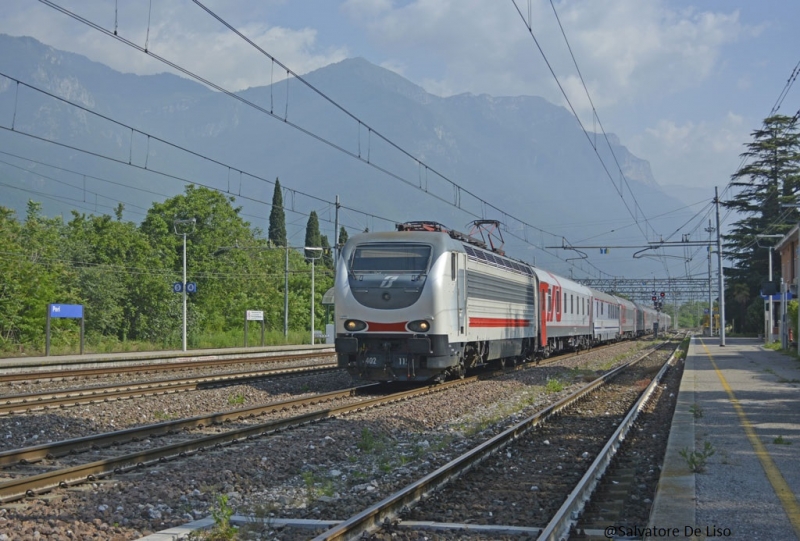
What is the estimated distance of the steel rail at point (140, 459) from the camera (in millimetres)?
7988

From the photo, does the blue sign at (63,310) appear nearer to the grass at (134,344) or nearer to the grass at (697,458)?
the grass at (134,344)

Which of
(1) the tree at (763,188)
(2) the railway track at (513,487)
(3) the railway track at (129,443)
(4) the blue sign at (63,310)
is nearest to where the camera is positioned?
(2) the railway track at (513,487)

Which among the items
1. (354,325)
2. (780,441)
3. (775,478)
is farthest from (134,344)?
(775,478)

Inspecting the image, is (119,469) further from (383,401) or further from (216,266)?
(216,266)

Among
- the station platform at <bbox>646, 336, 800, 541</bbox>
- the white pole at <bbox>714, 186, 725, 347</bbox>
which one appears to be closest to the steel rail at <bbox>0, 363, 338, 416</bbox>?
the station platform at <bbox>646, 336, 800, 541</bbox>

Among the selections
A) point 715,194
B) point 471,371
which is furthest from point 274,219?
point 471,371

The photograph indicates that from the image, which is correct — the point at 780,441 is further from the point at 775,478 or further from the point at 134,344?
the point at 134,344

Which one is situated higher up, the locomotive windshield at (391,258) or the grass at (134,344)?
the locomotive windshield at (391,258)

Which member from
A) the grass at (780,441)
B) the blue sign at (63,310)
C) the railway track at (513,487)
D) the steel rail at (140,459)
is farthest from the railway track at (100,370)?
the grass at (780,441)

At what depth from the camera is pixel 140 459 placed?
9602mm

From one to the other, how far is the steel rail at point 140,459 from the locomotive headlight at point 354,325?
254cm

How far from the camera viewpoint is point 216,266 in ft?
197

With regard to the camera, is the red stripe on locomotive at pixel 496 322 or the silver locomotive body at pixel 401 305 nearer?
the silver locomotive body at pixel 401 305

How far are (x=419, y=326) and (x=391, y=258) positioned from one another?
5.39 ft
